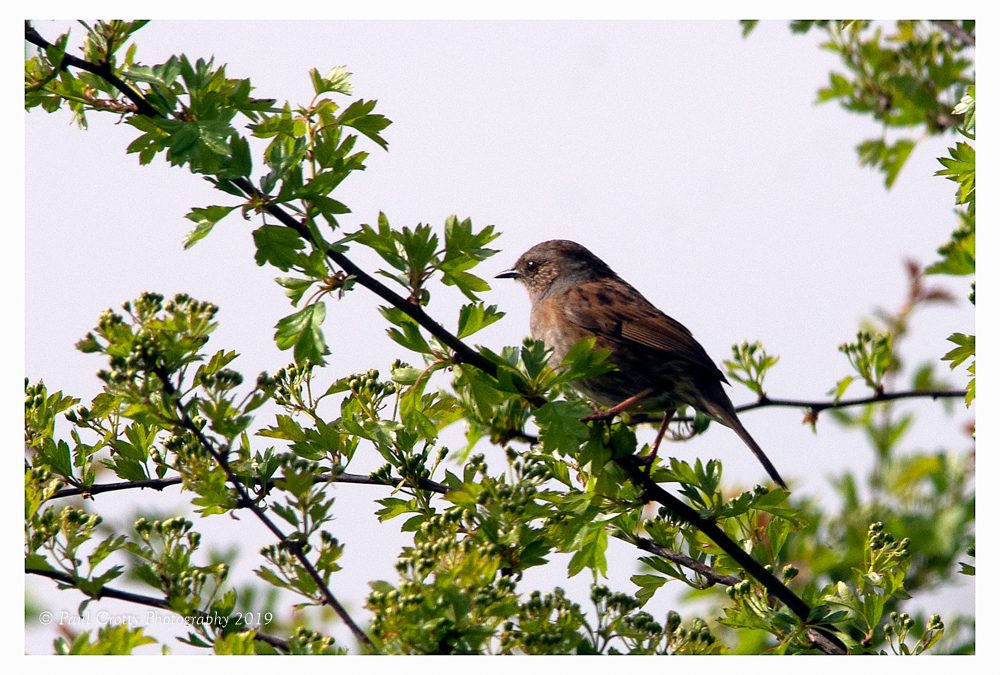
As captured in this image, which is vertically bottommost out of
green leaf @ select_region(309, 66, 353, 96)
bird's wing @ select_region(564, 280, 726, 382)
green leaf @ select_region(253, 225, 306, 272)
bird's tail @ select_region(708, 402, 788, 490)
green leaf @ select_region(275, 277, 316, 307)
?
green leaf @ select_region(275, 277, 316, 307)

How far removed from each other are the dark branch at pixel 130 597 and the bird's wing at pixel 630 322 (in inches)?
132

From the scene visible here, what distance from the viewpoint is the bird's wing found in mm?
6469

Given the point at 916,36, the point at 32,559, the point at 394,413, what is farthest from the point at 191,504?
the point at 916,36

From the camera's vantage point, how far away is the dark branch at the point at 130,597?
3699 mm

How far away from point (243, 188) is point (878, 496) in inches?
226

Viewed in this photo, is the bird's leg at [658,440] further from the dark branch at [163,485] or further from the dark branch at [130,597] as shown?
the dark branch at [130,597]

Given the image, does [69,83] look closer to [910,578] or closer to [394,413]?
[394,413]

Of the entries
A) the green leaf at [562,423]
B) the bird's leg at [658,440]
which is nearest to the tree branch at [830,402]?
the bird's leg at [658,440]

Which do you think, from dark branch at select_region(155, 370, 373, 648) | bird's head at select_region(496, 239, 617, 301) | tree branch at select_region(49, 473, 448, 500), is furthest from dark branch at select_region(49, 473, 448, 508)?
bird's head at select_region(496, 239, 617, 301)

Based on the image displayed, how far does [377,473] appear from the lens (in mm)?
4492

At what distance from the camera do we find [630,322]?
6.88 m

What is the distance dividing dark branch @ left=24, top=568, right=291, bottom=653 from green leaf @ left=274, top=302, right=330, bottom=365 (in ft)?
3.28

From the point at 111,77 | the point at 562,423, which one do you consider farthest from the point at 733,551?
the point at 111,77

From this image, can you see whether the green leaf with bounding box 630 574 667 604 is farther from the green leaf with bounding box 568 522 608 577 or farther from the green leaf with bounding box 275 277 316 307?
the green leaf with bounding box 275 277 316 307
